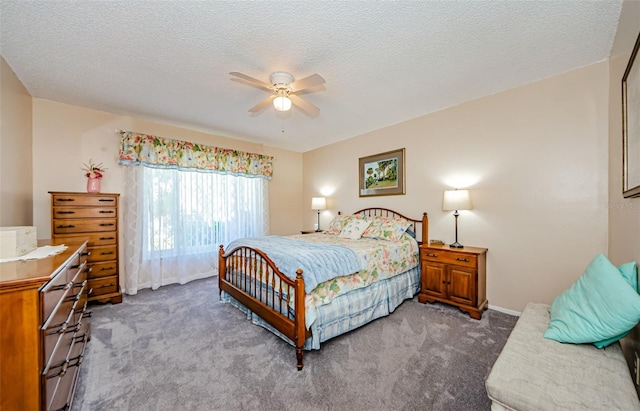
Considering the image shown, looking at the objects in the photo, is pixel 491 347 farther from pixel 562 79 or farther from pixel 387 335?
pixel 562 79

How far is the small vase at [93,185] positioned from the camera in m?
3.24

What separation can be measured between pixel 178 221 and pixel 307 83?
127 inches

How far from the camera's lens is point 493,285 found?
3018 millimetres

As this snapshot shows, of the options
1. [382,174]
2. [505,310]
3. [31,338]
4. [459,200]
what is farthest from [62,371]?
[382,174]

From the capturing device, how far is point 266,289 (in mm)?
2428

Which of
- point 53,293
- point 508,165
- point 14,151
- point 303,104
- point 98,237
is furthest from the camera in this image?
point 98,237

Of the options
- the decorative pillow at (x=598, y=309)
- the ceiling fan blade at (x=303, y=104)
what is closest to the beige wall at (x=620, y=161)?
the decorative pillow at (x=598, y=309)

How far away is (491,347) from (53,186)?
5.37 metres

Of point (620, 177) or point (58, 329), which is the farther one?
point (620, 177)

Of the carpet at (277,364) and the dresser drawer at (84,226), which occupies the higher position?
the dresser drawer at (84,226)

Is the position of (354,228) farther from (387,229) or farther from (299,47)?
(299,47)

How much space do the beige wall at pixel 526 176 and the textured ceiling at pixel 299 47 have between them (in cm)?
28

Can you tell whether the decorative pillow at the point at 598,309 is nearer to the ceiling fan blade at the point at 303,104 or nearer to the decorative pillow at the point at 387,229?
the decorative pillow at the point at 387,229

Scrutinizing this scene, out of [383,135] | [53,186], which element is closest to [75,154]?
[53,186]
